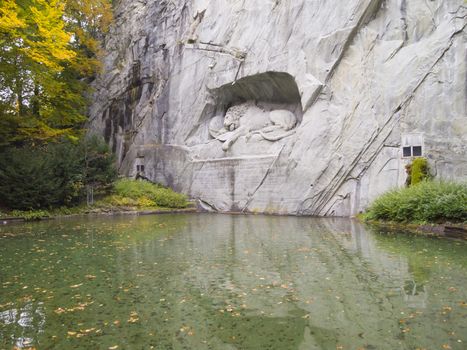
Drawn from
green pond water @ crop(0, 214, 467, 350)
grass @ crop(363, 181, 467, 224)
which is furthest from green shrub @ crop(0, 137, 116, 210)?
grass @ crop(363, 181, 467, 224)

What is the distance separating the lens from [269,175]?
18219 mm

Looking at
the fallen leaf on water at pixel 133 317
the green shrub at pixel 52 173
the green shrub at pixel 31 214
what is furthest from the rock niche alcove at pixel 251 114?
the fallen leaf on water at pixel 133 317

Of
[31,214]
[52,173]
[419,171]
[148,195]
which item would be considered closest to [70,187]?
[52,173]

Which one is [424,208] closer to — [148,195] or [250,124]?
[250,124]

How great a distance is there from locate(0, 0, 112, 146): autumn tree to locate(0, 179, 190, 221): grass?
3454mm

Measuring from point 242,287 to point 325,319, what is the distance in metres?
1.54

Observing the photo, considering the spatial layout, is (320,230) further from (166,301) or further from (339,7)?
(339,7)

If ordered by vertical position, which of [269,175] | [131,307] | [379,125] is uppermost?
[379,125]

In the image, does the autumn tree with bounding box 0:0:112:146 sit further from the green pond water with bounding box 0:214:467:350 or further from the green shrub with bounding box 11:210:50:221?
the green pond water with bounding box 0:214:467:350

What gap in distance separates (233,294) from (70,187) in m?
13.2

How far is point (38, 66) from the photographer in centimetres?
1581

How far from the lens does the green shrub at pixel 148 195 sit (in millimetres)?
19609

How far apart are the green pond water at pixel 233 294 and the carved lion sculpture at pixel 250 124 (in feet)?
32.7

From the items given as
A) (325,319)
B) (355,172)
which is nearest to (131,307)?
(325,319)
